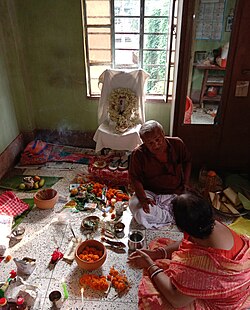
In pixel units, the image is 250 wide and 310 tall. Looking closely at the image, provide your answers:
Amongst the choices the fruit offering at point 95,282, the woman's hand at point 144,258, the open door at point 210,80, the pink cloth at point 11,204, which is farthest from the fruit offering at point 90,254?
the open door at point 210,80

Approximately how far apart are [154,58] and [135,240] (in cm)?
235

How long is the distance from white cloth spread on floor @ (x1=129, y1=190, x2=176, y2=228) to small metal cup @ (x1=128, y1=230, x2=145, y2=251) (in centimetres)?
23

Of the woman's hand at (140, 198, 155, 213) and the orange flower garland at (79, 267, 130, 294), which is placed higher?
the woman's hand at (140, 198, 155, 213)

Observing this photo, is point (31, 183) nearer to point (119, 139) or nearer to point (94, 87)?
point (119, 139)

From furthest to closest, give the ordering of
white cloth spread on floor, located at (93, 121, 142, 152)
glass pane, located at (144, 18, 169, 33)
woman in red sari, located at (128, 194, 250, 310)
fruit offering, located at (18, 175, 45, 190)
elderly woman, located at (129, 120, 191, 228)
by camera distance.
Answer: glass pane, located at (144, 18, 169, 33), white cloth spread on floor, located at (93, 121, 142, 152), fruit offering, located at (18, 175, 45, 190), elderly woman, located at (129, 120, 191, 228), woman in red sari, located at (128, 194, 250, 310)

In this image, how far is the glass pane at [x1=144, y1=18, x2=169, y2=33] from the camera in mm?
3465

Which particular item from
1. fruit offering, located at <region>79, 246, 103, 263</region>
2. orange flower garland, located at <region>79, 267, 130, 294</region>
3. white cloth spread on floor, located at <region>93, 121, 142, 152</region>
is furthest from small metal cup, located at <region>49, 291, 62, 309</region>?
white cloth spread on floor, located at <region>93, 121, 142, 152</region>

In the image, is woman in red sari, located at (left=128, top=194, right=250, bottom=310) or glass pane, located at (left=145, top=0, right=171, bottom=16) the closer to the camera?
woman in red sari, located at (left=128, top=194, right=250, bottom=310)

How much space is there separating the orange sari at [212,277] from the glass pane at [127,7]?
2914mm

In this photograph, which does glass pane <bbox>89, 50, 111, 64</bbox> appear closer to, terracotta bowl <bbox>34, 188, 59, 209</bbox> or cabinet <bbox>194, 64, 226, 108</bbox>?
cabinet <bbox>194, 64, 226, 108</bbox>

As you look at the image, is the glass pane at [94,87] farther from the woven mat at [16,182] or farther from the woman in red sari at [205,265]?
the woman in red sari at [205,265]

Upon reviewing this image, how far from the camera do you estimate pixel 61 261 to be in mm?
2301

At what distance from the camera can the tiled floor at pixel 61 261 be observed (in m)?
2.00

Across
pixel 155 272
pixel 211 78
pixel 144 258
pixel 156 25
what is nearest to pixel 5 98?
pixel 156 25
